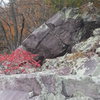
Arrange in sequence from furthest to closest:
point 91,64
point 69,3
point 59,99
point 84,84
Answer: point 69,3, point 91,64, point 59,99, point 84,84

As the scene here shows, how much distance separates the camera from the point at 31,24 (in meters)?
14.6

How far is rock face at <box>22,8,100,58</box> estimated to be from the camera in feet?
27.3

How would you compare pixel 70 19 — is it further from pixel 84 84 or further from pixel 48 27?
pixel 84 84

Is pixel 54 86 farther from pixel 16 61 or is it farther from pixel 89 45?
pixel 16 61

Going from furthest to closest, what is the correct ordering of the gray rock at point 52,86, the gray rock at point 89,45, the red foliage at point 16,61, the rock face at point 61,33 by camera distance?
1. the rock face at point 61,33
2. the red foliage at point 16,61
3. the gray rock at point 89,45
4. the gray rock at point 52,86

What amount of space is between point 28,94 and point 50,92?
36 cm

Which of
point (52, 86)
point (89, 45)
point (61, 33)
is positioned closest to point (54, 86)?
point (52, 86)

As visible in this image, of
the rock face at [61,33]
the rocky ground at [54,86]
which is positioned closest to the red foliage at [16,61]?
the rock face at [61,33]

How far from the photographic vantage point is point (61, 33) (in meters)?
8.38

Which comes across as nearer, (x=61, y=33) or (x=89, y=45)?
(x=89, y=45)

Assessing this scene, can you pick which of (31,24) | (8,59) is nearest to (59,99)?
(8,59)

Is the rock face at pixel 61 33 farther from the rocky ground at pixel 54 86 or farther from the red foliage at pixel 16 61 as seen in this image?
the rocky ground at pixel 54 86

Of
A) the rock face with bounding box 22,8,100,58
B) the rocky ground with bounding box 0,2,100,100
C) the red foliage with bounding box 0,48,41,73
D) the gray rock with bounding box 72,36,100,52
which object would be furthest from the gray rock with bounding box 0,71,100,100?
the rock face with bounding box 22,8,100,58

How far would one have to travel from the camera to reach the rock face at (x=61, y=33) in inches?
328
